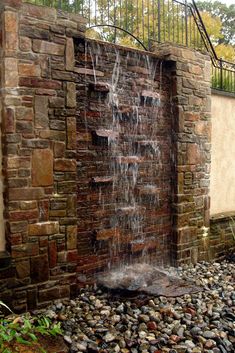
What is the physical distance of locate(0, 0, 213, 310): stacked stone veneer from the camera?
3.30 m

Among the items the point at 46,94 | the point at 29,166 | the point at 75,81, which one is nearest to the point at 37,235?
the point at 29,166

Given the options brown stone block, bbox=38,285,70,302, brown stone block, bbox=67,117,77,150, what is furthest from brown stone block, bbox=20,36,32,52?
brown stone block, bbox=38,285,70,302

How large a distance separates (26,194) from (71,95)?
1.13 m

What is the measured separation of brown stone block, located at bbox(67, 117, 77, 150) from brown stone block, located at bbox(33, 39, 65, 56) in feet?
2.23

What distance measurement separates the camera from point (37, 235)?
348 cm

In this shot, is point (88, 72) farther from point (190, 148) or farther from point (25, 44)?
point (190, 148)

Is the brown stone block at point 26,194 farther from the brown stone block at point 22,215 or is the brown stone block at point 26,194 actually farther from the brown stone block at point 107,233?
the brown stone block at point 107,233

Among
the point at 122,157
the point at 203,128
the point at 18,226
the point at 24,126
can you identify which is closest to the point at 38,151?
the point at 24,126

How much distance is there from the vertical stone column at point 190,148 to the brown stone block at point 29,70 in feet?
6.57

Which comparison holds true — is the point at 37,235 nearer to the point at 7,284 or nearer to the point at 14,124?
the point at 7,284

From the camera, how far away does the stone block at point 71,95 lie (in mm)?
3646

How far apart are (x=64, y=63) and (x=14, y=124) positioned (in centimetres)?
85

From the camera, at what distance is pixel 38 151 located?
3469 millimetres

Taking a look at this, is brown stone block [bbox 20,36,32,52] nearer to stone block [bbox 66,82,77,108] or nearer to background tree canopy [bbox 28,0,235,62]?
stone block [bbox 66,82,77,108]
